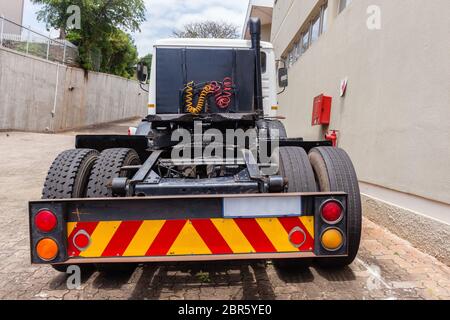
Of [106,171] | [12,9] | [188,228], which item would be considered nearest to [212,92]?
[106,171]

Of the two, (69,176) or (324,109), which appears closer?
(69,176)

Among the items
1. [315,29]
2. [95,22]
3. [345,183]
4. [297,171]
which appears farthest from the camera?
[95,22]

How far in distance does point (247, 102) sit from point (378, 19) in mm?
2214

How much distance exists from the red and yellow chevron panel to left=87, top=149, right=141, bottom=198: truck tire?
2.02ft

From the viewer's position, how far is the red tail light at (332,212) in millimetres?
2146

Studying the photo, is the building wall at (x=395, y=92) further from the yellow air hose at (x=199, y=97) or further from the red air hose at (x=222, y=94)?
the yellow air hose at (x=199, y=97)

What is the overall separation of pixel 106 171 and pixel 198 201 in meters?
1.09

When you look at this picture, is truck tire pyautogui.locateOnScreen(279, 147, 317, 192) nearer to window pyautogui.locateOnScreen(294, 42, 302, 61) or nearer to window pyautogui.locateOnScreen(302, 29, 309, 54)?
window pyautogui.locateOnScreen(302, 29, 309, 54)

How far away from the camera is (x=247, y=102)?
452 centimetres

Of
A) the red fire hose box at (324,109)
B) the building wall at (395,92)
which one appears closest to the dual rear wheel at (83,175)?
the building wall at (395,92)

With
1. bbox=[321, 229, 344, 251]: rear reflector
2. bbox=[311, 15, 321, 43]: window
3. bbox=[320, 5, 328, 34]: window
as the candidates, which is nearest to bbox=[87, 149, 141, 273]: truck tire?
bbox=[321, 229, 344, 251]: rear reflector

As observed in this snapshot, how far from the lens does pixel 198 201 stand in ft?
6.98

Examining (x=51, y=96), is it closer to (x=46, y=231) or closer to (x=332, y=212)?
(x=46, y=231)

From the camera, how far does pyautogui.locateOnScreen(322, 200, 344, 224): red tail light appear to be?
7.04ft
